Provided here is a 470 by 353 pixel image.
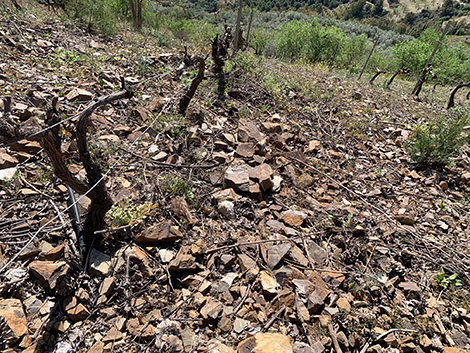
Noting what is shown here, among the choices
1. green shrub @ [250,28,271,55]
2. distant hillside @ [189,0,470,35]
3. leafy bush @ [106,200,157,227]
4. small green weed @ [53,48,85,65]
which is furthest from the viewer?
distant hillside @ [189,0,470,35]

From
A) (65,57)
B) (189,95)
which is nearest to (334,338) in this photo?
(189,95)

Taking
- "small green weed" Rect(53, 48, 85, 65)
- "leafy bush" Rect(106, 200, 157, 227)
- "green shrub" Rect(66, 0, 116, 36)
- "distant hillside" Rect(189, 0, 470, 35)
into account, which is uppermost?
"distant hillside" Rect(189, 0, 470, 35)

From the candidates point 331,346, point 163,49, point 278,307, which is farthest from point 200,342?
point 163,49

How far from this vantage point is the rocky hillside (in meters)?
1.79

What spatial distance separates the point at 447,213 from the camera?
335cm

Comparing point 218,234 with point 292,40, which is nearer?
point 218,234

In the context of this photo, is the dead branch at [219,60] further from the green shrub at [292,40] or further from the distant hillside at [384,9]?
the distant hillside at [384,9]

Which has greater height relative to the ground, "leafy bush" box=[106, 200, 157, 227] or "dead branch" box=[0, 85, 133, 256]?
"dead branch" box=[0, 85, 133, 256]

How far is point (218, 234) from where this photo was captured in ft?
8.29

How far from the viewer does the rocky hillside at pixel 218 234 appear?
1788mm

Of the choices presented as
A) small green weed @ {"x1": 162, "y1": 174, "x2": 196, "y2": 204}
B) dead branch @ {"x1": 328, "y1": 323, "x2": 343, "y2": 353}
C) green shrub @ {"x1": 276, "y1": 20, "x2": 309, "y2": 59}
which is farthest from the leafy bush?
green shrub @ {"x1": 276, "y1": 20, "x2": 309, "y2": 59}

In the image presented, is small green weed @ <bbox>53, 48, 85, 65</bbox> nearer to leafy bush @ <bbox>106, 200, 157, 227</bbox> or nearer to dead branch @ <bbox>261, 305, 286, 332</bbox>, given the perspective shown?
leafy bush @ <bbox>106, 200, 157, 227</bbox>

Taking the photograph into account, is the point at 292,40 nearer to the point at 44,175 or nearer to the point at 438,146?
the point at 438,146

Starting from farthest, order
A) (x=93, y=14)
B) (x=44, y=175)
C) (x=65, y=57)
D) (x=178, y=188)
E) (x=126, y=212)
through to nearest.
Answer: (x=93, y=14) → (x=65, y=57) → (x=178, y=188) → (x=44, y=175) → (x=126, y=212)
